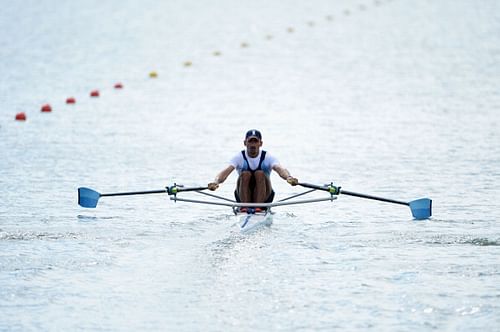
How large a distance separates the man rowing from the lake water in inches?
21.6

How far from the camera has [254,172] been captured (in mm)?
16469

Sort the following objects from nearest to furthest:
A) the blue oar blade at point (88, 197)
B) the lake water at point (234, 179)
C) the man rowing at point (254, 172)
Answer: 1. the lake water at point (234, 179)
2. the man rowing at point (254, 172)
3. the blue oar blade at point (88, 197)

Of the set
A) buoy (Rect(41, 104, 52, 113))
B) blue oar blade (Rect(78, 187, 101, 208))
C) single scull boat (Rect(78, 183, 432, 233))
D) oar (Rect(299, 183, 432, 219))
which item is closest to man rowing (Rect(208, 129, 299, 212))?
single scull boat (Rect(78, 183, 432, 233))

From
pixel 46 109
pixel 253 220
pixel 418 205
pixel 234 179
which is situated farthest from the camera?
pixel 46 109

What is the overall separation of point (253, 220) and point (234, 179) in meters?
4.59

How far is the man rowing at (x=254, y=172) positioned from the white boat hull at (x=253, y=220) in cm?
16

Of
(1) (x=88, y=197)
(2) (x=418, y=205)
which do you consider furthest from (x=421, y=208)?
(1) (x=88, y=197)

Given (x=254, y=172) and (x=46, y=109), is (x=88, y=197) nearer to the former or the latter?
(x=254, y=172)

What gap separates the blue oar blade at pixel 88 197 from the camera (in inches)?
685

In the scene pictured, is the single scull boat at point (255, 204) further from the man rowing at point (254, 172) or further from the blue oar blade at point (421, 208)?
the man rowing at point (254, 172)

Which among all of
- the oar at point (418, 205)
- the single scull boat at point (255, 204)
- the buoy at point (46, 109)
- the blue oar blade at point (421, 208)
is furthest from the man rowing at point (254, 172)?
the buoy at point (46, 109)

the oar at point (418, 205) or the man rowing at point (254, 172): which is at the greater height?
the man rowing at point (254, 172)

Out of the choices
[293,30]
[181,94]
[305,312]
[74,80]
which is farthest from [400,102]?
[293,30]

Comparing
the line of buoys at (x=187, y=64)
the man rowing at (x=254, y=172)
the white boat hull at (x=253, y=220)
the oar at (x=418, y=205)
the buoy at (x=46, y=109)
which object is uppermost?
the line of buoys at (x=187, y=64)
